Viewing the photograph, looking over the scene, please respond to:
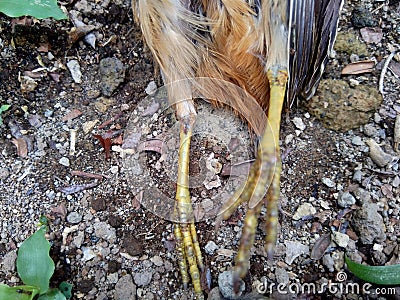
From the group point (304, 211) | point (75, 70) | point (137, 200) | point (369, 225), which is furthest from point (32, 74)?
point (369, 225)

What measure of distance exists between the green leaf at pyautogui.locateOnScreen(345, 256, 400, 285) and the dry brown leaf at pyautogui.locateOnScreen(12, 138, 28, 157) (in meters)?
1.44

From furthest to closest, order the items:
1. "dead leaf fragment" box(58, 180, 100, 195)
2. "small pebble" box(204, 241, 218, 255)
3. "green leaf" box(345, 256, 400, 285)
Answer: "dead leaf fragment" box(58, 180, 100, 195)
"small pebble" box(204, 241, 218, 255)
"green leaf" box(345, 256, 400, 285)

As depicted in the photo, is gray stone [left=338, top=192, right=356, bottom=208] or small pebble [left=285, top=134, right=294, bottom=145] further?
small pebble [left=285, top=134, right=294, bottom=145]

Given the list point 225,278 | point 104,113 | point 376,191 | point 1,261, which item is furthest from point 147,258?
point 376,191

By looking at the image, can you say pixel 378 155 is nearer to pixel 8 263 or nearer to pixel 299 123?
pixel 299 123

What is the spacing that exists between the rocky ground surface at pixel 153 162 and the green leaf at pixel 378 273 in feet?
0.26

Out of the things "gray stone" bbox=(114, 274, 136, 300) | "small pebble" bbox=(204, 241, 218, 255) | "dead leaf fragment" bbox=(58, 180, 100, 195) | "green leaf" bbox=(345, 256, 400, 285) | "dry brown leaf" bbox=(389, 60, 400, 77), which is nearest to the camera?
"green leaf" bbox=(345, 256, 400, 285)

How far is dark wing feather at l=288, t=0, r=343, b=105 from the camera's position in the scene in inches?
77.1

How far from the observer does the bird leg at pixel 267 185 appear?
180 centimetres

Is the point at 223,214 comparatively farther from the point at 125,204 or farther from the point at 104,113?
the point at 104,113

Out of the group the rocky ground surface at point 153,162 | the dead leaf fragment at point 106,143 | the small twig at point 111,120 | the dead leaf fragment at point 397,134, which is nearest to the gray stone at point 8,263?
the rocky ground surface at point 153,162

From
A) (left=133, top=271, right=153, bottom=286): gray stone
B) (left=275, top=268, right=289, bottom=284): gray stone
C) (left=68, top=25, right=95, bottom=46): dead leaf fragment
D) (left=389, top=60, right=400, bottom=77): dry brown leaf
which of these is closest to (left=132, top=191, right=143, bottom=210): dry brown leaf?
(left=133, top=271, right=153, bottom=286): gray stone

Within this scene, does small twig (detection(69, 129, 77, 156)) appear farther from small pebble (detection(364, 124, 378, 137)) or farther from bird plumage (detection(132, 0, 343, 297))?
small pebble (detection(364, 124, 378, 137))

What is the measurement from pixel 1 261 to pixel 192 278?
2.47 ft
